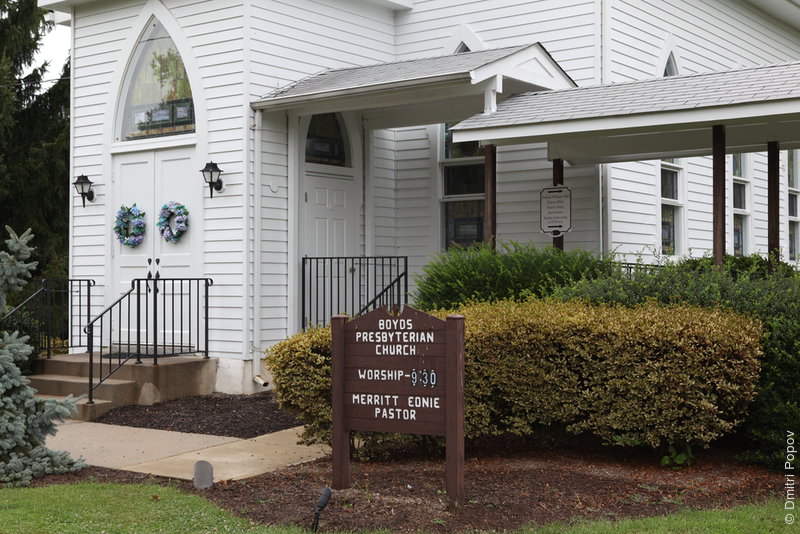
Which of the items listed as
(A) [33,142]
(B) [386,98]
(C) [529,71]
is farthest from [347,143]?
(A) [33,142]

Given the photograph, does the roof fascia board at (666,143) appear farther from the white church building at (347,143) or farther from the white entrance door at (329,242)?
the white entrance door at (329,242)

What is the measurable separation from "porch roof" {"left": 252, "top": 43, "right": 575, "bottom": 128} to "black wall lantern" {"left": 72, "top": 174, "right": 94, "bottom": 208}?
3.07m

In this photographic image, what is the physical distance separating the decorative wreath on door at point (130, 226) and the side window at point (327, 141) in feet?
7.97

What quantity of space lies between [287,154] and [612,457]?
20.7 ft

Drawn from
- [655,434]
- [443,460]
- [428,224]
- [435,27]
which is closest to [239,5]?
[435,27]

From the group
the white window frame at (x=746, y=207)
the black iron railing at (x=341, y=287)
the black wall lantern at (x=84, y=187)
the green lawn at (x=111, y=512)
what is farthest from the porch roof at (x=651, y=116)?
the black wall lantern at (x=84, y=187)

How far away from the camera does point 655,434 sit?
277 inches

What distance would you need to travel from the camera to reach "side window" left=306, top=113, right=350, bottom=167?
12805 millimetres

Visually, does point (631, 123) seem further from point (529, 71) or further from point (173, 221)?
point (173, 221)

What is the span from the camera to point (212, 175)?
11.8m

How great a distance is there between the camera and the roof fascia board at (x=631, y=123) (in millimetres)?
8953

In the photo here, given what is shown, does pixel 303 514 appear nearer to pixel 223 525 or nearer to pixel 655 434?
pixel 223 525

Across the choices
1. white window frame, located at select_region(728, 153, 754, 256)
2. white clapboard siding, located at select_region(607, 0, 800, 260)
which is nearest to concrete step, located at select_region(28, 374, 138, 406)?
white clapboard siding, located at select_region(607, 0, 800, 260)

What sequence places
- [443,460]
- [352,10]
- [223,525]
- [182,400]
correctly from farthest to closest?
1. [352,10]
2. [182,400]
3. [443,460]
4. [223,525]
